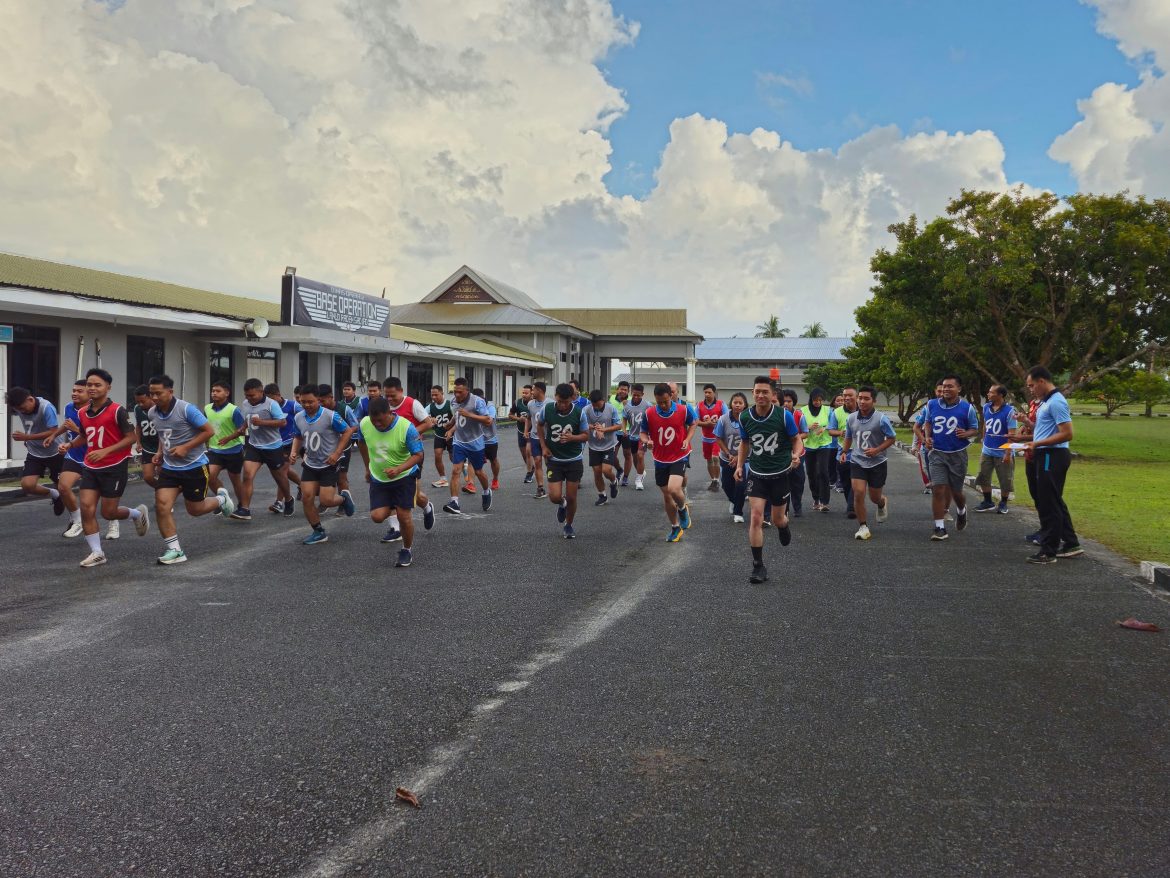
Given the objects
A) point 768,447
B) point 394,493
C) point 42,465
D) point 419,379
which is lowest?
point 394,493

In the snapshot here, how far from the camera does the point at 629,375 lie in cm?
7962

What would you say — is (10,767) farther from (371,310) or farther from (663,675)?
(371,310)

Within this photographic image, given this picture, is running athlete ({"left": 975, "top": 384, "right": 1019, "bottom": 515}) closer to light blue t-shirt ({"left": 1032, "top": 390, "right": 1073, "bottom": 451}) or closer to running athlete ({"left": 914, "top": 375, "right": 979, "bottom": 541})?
running athlete ({"left": 914, "top": 375, "right": 979, "bottom": 541})

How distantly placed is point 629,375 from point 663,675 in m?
74.6

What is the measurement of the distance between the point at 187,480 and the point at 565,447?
163 inches

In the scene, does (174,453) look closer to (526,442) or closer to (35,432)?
(35,432)

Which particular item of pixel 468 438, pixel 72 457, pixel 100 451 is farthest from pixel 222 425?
pixel 468 438

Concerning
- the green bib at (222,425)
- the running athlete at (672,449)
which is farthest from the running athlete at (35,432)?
the running athlete at (672,449)

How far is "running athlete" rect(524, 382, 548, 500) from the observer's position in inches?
584

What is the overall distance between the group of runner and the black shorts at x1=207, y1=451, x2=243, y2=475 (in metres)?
0.02

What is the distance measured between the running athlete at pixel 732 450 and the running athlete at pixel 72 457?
7663 millimetres

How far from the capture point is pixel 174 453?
9039 millimetres

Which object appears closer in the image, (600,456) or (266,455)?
(266,455)

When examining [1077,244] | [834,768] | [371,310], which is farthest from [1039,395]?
[371,310]
